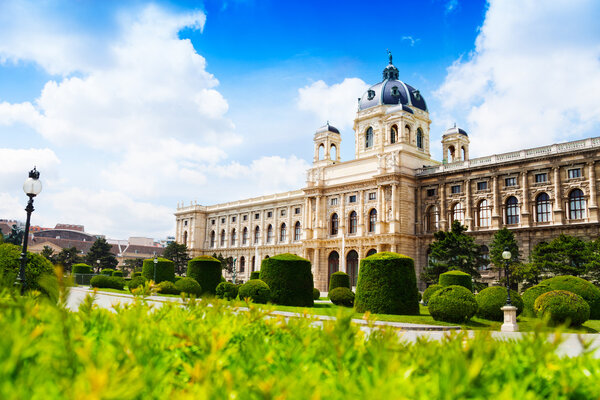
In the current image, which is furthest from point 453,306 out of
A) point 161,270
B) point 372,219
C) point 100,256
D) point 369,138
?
point 100,256

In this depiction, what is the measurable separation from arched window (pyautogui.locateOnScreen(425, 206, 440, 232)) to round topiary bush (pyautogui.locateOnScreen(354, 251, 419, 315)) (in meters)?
26.3

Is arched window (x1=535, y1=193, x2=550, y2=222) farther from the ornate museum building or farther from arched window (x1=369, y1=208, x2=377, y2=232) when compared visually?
arched window (x1=369, y1=208, x2=377, y2=232)

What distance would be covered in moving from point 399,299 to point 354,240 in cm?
2911

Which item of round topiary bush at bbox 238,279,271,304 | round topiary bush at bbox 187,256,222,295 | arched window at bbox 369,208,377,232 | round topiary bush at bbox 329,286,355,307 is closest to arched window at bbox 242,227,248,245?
arched window at bbox 369,208,377,232

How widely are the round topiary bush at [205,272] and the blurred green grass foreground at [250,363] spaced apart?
25.8 m

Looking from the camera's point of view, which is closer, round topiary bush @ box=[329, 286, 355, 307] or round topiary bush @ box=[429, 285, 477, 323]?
round topiary bush @ box=[429, 285, 477, 323]

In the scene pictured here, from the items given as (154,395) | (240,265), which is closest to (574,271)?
(154,395)

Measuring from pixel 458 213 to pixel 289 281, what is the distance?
25829mm

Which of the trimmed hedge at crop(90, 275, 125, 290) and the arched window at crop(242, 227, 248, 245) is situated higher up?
the arched window at crop(242, 227, 248, 245)

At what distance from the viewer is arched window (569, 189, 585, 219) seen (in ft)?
120

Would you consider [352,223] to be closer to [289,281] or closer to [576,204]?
[576,204]

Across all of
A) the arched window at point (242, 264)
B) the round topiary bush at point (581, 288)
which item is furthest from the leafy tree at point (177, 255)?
the round topiary bush at point (581, 288)

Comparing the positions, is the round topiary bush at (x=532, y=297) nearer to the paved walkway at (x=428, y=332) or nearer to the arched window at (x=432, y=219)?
the paved walkway at (x=428, y=332)

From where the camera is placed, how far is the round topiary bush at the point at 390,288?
65.7ft
